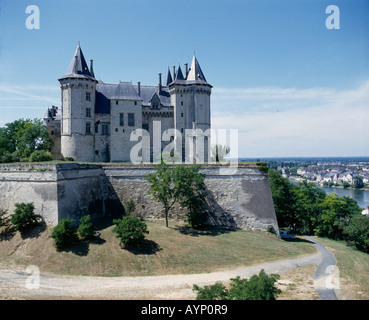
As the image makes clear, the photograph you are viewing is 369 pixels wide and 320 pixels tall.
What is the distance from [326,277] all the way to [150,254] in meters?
13.3

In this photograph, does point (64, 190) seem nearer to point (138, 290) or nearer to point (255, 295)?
point (138, 290)

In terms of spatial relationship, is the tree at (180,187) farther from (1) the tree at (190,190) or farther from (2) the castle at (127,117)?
(2) the castle at (127,117)

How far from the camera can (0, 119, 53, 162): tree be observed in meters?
37.4

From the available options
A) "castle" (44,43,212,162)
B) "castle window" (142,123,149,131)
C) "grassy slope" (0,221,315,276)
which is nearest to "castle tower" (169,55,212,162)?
"castle" (44,43,212,162)

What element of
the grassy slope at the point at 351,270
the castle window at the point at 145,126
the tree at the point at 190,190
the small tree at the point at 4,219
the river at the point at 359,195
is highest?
the castle window at the point at 145,126

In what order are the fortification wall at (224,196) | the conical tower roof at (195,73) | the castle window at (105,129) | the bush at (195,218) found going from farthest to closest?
1. the conical tower roof at (195,73)
2. the castle window at (105,129)
3. the fortification wall at (224,196)
4. the bush at (195,218)

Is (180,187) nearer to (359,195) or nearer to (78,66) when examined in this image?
(78,66)

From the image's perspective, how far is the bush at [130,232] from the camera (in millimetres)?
22484

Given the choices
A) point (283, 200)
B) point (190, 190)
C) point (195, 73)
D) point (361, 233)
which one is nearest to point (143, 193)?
point (190, 190)

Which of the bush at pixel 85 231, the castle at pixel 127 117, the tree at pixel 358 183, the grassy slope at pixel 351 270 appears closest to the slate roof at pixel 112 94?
the castle at pixel 127 117

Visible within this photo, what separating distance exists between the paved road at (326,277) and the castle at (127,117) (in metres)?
22.0

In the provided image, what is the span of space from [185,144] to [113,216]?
16947 millimetres

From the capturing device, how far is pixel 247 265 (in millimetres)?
22109
